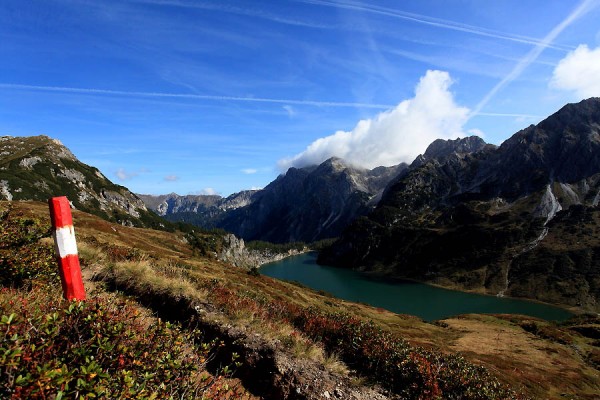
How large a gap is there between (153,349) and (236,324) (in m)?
6.55

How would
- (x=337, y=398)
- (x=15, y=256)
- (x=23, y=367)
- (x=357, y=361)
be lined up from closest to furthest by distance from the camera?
(x=23, y=367), (x=337, y=398), (x=15, y=256), (x=357, y=361)

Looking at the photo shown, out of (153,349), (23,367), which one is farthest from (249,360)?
(23,367)

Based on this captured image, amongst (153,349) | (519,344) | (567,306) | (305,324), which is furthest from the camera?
(567,306)

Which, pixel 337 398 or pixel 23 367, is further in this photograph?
pixel 337 398

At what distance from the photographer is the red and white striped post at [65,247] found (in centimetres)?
869

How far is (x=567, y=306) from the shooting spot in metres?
171

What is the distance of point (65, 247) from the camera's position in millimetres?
8805

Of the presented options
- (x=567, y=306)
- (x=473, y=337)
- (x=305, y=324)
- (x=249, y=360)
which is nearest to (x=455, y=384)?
(x=305, y=324)

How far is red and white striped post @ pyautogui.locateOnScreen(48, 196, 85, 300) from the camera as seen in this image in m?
8.69

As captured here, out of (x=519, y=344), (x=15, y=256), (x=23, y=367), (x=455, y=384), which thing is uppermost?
(x=15, y=256)

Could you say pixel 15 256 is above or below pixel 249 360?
above

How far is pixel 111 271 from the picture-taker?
1717 cm

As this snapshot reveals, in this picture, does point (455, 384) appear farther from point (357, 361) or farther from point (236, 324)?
point (236, 324)

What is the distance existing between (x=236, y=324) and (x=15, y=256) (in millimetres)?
7680
